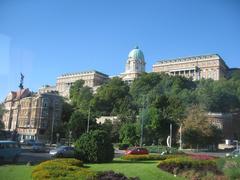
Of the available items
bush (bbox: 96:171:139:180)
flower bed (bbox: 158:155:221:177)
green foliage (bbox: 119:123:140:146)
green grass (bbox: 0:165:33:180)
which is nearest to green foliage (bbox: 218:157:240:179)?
flower bed (bbox: 158:155:221:177)

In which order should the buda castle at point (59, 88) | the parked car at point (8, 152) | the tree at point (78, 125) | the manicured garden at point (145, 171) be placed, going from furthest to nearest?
1. the buda castle at point (59, 88)
2. the tree at point (78, 125)
3. the parked car at point (8, 152)
4. the manicured garden at point (145, 171)

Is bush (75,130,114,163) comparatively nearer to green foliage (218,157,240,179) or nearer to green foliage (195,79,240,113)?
green foliage (218,157,240,179)

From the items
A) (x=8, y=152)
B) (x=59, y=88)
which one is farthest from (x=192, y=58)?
(x=8, y=152)

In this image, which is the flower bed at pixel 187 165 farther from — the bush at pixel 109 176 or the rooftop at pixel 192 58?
the rooftop at pixel 192 58

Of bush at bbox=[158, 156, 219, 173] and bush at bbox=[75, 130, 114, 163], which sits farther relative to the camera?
bush at bbox=[75, 130, 114, 163]

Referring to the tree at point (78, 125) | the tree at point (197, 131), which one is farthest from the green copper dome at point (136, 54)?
the tree at point (197, 131)

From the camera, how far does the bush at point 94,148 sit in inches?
1025

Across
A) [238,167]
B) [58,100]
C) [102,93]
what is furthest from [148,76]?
[238,167]

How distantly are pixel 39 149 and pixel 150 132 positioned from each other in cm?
2684

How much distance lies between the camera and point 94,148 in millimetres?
26047

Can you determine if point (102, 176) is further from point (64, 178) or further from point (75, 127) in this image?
point (75, 127)

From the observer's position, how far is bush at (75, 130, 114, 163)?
26.0 m

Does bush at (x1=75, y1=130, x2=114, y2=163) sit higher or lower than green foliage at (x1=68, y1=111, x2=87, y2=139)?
lower

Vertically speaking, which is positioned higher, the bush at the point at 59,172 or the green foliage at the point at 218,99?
the green foliage at the point at 218,99
